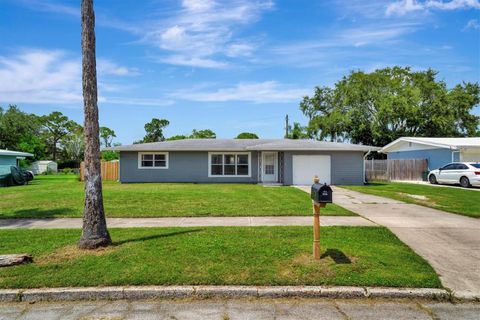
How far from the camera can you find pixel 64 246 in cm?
650

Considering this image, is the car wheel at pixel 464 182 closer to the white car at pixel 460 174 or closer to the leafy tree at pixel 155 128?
the white car at pixel 460 174

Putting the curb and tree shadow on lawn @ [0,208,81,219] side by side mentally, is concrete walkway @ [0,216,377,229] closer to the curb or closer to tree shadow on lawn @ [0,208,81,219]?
tree shadow on lawn @ [0,208,81,219]

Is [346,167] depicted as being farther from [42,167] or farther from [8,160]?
[42,167]

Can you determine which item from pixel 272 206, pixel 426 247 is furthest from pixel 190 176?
pixel 426 247

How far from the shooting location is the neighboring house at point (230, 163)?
870 inches

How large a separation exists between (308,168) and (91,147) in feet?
56.0

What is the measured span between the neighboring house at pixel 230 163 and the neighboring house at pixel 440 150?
6.43 meters

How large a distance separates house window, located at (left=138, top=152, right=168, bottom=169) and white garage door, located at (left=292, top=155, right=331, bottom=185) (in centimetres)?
830

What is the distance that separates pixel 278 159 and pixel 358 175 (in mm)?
4964

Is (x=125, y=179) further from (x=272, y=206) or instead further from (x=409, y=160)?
(x=409, y=160)

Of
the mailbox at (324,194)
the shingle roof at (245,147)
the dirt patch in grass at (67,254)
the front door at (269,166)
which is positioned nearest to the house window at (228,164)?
the shingle roof at (245,147)

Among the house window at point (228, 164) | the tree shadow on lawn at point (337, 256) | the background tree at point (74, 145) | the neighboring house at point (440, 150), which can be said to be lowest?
the tree shadow on lawn at point (337, 256)

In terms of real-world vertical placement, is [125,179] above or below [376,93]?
below

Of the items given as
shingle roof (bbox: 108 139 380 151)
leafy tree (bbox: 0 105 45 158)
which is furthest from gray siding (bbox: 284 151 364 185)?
leafy tree (bbox: 0 105 45 158)
